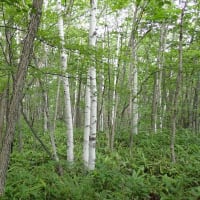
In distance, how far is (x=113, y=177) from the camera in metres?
5.93

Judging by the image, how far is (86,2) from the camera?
407 inches

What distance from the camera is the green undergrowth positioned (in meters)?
5.10

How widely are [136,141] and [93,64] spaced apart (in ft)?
17.4

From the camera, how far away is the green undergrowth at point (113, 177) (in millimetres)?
5097

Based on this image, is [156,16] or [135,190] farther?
[156,16]

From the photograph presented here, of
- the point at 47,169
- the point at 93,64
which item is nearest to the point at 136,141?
the point at 47,169

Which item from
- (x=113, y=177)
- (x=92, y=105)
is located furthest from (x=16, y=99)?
(x=113, y=177)

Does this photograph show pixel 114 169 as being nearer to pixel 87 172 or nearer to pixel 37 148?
pixel 87 172

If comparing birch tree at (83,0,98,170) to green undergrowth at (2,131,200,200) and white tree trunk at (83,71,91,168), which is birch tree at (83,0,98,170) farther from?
green undergrowth at (2,131,200,200)

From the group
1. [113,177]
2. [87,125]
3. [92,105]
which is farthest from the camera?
[87,125]

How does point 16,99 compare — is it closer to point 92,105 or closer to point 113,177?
point 92,105

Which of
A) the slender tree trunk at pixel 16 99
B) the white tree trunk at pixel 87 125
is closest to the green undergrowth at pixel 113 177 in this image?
the white tree trunk at pixel 87 125

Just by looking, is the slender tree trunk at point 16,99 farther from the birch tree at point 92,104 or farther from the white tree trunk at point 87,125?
the white tree trunk at point 87,125

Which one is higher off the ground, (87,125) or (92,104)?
(92,104)
